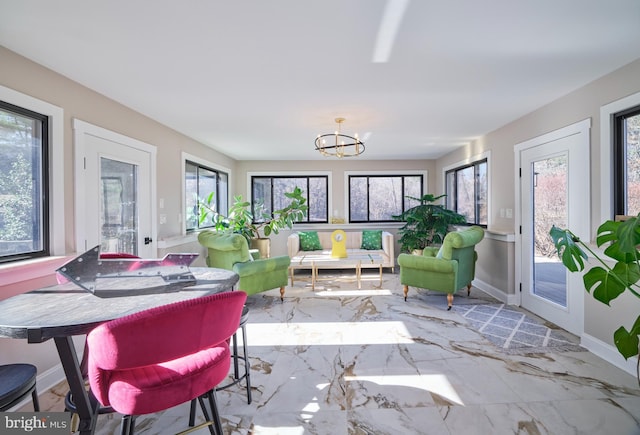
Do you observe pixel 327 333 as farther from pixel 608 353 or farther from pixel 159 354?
pixel 608 353

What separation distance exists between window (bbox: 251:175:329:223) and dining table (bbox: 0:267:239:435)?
4966 millimetres

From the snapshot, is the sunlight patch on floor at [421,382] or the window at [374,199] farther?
the window at [374,199]

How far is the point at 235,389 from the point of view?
2.20 metres

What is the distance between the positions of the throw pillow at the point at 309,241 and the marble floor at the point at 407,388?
276 centimetres

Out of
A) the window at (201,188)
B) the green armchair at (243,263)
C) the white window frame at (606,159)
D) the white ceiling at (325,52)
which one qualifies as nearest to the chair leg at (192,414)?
the green armchair at (243,263)

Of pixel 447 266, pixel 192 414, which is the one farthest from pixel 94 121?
pixel 447 266

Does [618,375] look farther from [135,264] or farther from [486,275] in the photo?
[135,264]

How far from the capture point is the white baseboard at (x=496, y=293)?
13.0ft

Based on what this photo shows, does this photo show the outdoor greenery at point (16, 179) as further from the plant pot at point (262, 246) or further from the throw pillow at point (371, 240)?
the throw pillow at point (371, 240)

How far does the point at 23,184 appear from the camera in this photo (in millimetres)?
2213

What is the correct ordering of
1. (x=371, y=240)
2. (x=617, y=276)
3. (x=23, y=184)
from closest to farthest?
(x=617, y=276) → (x=23, y=184) → (x=371, y=240)

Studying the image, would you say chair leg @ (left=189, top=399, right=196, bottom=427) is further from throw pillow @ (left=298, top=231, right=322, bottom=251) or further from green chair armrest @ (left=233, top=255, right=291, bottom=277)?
throw pillow @ (left=298, top=231, right=322, bottom=251)

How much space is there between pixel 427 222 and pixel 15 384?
503 centimetres

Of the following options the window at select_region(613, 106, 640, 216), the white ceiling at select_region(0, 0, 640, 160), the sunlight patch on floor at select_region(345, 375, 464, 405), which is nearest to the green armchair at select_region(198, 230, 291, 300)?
the white ceiling at select_region(0, 0, 640, 160)
